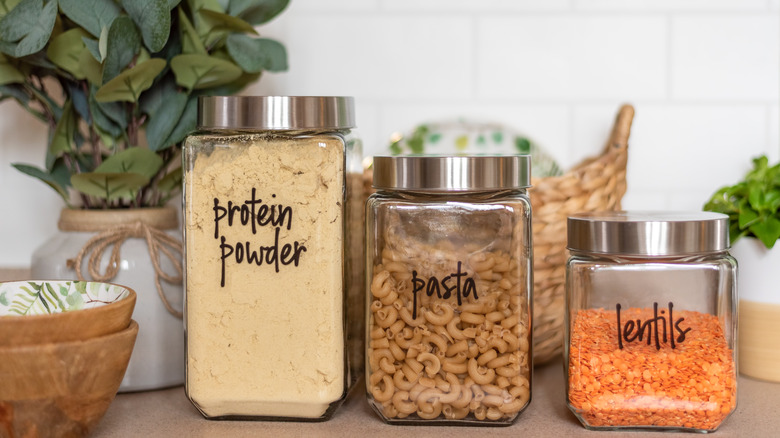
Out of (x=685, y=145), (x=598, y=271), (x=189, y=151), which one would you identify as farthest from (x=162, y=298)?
(x=685, y=145)

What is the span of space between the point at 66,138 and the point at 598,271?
0.60 metres

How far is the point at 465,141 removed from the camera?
105cm

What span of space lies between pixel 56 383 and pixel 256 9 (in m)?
0.47

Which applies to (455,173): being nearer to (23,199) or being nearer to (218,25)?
(218,25)

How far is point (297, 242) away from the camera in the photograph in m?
0.70

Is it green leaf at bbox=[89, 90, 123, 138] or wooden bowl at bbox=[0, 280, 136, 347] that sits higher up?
green leaf at bbox=[89, 90, 123, 138]

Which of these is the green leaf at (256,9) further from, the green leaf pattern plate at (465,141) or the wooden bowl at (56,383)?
the wooden bowl at (56,383)

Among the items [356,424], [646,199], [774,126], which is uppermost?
[774,126]

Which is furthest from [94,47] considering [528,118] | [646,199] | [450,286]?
[646,199]

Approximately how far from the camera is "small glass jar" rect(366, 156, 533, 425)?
69 cm

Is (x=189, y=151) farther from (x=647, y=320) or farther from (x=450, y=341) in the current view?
(x=647, y=320)

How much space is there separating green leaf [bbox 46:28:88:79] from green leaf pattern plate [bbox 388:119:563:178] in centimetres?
42

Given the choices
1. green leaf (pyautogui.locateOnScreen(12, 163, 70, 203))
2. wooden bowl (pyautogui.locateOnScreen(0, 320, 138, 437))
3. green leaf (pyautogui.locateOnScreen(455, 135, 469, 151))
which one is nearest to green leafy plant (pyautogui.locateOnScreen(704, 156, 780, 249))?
green leaf (pyautogui.locateOnScreen(455, 135, 469, 151))

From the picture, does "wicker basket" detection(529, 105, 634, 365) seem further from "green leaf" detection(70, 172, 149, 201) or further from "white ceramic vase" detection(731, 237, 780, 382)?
"green leaf" detection(70, 172, 149, 201)
